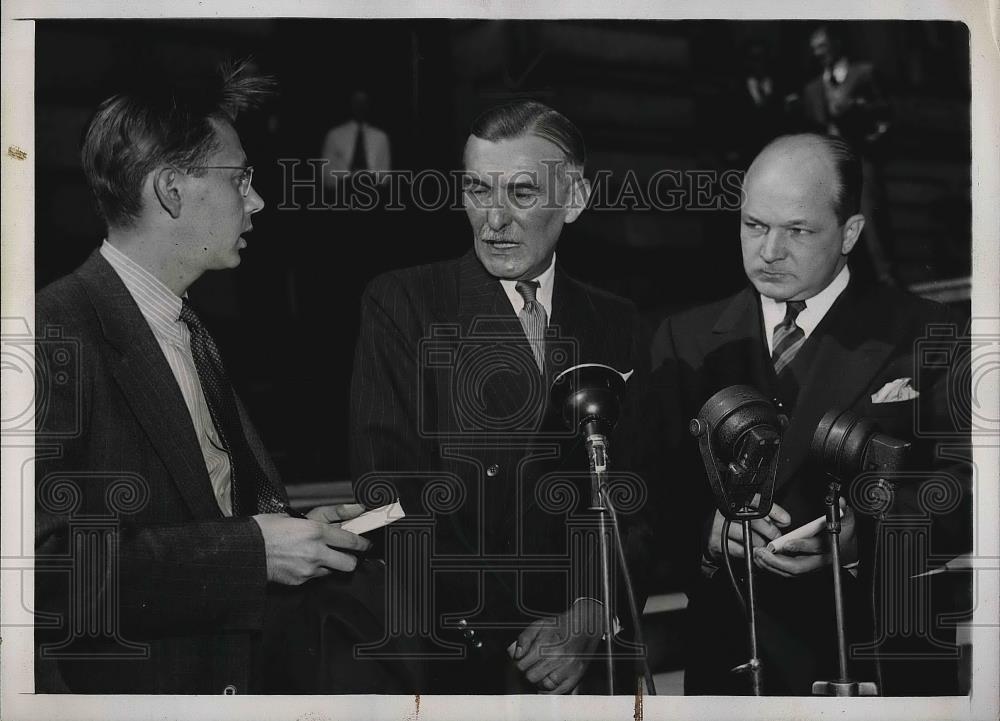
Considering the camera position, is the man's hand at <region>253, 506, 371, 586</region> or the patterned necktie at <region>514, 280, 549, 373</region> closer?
the man's hand at <region>253, 506, 371, 586</region>

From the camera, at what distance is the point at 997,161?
425 cm

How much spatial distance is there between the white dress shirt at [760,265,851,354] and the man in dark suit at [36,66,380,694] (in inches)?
59.0

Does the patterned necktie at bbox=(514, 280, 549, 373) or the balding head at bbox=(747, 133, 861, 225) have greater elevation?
the balding head at bbox=(747, 133, 861, 225)

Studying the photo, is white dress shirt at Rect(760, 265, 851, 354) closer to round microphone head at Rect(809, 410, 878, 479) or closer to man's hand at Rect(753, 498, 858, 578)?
round microphone head at Rect(809, 410, 878, 479)

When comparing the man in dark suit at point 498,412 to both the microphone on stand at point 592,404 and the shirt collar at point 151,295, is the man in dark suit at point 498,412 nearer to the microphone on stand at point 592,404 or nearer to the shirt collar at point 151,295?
the microphone on stand at point 592,404

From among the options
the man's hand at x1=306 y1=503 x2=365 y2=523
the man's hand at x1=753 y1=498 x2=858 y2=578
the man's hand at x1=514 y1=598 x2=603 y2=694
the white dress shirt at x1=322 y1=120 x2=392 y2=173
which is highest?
the white dress shirt at x1=322 y1=120 x2=392 y2=173

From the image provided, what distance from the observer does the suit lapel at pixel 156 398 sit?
4.05 metres

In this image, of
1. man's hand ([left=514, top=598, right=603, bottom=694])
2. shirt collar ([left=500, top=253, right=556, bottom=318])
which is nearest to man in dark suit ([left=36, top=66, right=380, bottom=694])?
man's hand ([left=514, top=598, right=603, bottom=694])

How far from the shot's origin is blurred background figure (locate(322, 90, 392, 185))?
4211 millimetres

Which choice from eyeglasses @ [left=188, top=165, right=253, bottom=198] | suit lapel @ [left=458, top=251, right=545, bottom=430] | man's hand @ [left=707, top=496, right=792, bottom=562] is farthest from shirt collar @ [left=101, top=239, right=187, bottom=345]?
man's hand @ [left=707, top=496, right=792, bottom=562]

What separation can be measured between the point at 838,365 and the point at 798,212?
51 cm

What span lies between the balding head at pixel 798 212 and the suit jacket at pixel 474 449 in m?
0.51

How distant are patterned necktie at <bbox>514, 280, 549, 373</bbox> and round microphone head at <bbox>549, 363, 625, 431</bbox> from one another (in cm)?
10

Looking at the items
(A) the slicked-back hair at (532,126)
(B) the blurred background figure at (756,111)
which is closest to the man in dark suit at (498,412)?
(A) the slicked-back hair at (532,126)
